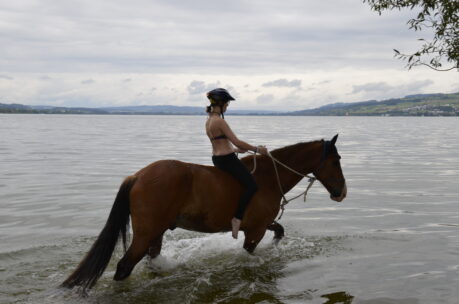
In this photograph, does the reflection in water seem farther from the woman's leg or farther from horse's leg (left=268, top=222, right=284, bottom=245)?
horse's leg (left=268, top=222, right=284, bottom=245)

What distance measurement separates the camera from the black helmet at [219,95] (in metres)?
8.04

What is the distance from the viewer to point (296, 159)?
9031mm

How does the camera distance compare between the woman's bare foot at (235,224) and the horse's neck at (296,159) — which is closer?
the woman's bare foot at (235,224)

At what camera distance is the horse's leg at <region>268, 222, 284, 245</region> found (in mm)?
9758

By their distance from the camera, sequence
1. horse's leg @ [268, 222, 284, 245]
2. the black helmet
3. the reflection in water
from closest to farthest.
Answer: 1. the reflection in water
2. the black helmet
3. horse's leg @ [268, 222, 284, 245]

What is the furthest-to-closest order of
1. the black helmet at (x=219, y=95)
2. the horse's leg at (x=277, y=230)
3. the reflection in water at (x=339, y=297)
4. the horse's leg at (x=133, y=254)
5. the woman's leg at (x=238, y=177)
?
the horse's leg at (x=277, y=230)
the woman's leg at (x=238, y=177)
the black helmet at (x=219, y=95)
the reflection in water at (x=339, y=297)
the horse's leg at (x=133, y=254)

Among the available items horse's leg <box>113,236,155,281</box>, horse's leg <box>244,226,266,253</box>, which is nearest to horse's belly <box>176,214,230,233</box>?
horse's leg <box>244,226,266,253</box>

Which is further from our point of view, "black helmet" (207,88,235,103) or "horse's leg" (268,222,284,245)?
"horse's leg" (268,222,284,245)

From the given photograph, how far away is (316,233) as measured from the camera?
1207 cm

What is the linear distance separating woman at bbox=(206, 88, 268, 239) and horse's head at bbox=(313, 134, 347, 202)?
1373mm

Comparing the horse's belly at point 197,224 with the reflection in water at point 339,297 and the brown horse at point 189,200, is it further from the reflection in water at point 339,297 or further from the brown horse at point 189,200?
the reflection in water at point 339,297

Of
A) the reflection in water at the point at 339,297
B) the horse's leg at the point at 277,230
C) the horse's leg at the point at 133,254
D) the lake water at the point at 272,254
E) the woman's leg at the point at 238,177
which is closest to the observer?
the horse's leg at the point at 133,254

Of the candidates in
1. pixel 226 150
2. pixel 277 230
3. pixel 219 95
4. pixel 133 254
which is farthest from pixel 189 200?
pixel 277 230

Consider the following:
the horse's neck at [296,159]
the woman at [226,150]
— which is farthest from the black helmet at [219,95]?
the horse's neck at [296,159]
